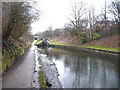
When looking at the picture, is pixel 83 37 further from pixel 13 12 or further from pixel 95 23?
pixel 13 12

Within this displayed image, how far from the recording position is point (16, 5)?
10266 millimetres

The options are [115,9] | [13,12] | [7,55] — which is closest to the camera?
[7,55]

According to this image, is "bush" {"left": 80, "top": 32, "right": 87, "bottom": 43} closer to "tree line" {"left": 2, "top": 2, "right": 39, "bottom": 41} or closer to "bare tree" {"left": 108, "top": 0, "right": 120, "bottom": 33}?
"bare tree" {"left": 108, "top": 0, "right": 120, "bottom": 33}

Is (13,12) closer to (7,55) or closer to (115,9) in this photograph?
(7,55)

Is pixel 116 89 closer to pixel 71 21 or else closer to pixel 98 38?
pixel 98 38

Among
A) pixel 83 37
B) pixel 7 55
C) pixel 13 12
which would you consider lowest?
pixel 7 55

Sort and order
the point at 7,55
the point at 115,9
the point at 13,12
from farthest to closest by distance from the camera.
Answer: the point at 115,9
the point at 13,12
the point at 7,55

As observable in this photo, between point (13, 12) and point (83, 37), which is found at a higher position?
point (13, 12)

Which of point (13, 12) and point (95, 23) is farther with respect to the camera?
point (95, 23)

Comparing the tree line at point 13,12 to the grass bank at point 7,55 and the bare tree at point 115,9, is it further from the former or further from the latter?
the bare tree at point 115,9

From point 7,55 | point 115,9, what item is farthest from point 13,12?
point 115,9

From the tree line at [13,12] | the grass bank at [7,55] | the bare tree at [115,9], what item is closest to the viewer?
the grass bank at [7,55]

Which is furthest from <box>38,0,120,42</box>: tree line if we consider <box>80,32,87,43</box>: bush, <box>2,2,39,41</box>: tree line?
<box>2,2,39,41</box>: tree line

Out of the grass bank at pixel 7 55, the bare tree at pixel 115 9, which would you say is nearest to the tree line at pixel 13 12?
the grass bank at pixel 7 55
